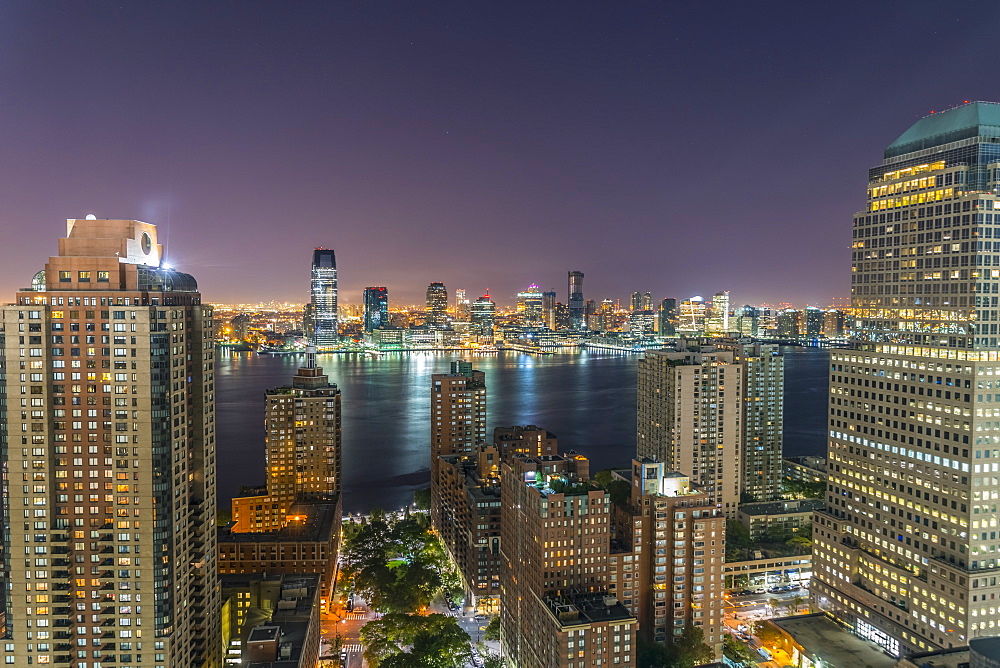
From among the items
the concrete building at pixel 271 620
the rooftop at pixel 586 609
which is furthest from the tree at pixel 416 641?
the rooftop at pixel 586 609

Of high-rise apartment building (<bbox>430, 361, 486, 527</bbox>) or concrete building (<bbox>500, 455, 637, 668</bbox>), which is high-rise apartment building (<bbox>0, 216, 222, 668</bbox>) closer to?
concrete building (<bbox>500, 455, 637, 668</bbox>)

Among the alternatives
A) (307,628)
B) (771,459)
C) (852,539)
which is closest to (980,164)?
(852,539)

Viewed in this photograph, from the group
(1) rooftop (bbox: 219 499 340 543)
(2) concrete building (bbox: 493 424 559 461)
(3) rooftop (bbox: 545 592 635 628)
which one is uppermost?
(2) concrete building (bbox: 493 424 559 461)

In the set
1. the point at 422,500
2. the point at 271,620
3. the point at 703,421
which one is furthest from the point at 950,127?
the point at 422,500

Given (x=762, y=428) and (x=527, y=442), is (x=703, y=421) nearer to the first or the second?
(x=762, y=428)

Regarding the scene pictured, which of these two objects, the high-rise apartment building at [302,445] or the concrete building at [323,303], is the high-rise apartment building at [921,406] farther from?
the concrete building at [323,303]

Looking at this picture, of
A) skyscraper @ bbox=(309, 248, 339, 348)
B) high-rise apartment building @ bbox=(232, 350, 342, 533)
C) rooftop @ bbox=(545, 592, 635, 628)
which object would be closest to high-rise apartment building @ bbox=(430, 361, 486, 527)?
high-rise apartment building @ bbox=(232, 350, 342, 533)

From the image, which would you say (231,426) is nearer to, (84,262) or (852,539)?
(84,262)
